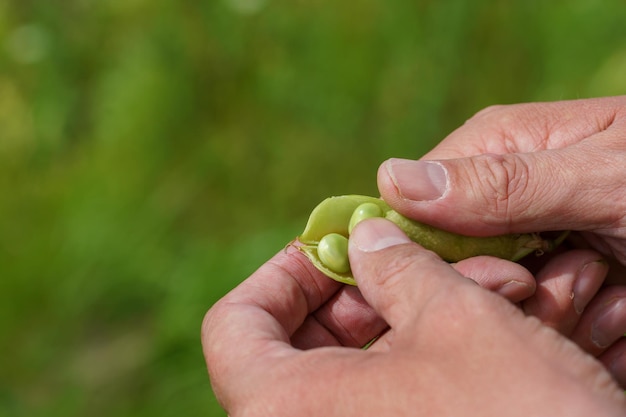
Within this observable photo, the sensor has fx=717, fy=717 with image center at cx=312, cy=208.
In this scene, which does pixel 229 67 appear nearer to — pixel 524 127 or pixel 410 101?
pixel 410 101

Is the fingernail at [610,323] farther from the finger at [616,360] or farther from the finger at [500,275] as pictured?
the finger at [500,275]

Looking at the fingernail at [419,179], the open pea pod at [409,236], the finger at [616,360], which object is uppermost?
the fingernail at [419,179]

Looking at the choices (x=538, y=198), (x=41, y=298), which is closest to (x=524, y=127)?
(x=538, y=198)

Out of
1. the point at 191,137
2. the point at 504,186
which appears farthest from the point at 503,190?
the point at 191,137

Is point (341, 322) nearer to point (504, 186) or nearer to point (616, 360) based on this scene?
point (504, 186)

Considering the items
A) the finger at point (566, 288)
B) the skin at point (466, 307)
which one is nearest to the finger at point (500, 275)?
the skin at point (466, 307)

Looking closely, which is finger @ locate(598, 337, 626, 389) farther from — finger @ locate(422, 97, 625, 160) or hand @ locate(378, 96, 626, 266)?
finger @ locate(422, 97, 625, 160)
